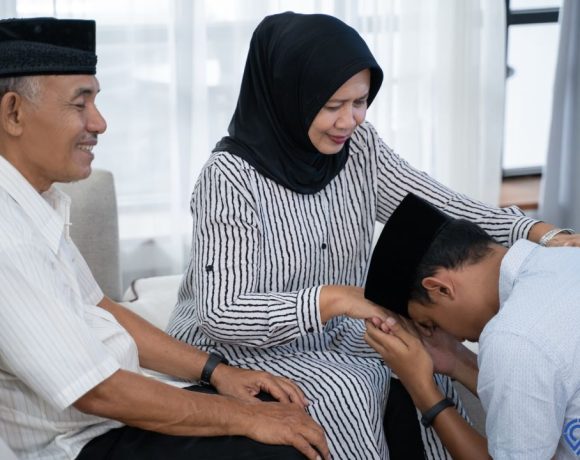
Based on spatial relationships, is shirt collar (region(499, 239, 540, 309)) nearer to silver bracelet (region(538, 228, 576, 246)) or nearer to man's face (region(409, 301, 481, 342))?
man's face (region(409, 301, 481, 342))

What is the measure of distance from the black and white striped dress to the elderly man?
0.55 ft

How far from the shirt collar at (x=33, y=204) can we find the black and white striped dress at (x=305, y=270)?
37 cm

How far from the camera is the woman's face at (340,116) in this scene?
2.10 m

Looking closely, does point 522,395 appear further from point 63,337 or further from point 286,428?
point 63,337

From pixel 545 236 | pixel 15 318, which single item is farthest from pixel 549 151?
pixel 15 318

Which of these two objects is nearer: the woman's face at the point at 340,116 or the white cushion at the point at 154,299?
the woman's face at the point at 340,116

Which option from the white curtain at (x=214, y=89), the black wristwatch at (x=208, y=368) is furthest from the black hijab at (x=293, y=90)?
the white curtain at (x=214, y=89)

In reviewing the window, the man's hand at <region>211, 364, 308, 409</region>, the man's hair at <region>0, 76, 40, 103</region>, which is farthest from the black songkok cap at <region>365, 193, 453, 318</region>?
the window

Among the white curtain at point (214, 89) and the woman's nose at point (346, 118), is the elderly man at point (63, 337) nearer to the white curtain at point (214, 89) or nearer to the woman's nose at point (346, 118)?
the woman's nose at point (346, 118)

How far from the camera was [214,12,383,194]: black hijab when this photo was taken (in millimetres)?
2086

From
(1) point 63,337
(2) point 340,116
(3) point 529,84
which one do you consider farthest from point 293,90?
(3) point 529,84

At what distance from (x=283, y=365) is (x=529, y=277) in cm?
64

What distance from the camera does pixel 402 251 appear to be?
6.09 ft

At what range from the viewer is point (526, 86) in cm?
461
